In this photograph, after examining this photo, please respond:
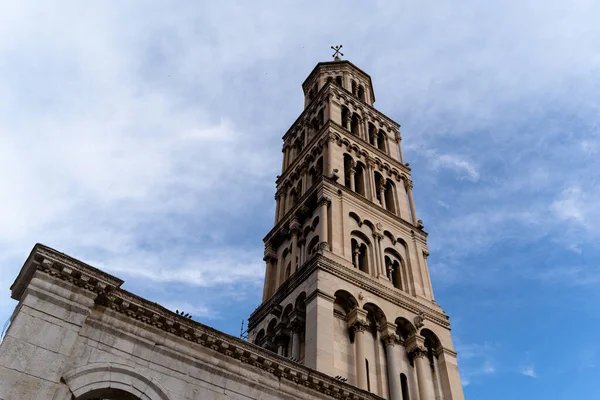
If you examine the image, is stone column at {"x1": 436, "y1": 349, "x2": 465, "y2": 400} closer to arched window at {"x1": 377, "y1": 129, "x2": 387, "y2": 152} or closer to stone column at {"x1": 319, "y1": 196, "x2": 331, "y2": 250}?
stone column at {"x1": 319, "y1": 196, "x2": 331, "y2": 250}

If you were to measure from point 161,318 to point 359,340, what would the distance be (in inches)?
535

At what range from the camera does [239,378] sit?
59.3 feet

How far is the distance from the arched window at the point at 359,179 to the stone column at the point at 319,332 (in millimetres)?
12333

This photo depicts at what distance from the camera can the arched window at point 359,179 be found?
39.5 metres

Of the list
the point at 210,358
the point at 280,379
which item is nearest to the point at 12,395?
the point at 210,358

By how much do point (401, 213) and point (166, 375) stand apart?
26.0m

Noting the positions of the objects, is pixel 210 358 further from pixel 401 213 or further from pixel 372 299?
pixel 401 213

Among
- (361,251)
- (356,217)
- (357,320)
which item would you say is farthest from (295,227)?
(357,320)

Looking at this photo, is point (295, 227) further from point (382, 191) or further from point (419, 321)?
point (419, 321)

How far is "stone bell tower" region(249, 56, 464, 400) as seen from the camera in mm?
28297

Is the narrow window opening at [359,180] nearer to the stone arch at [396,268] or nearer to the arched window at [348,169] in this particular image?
the arched window at [348,169]

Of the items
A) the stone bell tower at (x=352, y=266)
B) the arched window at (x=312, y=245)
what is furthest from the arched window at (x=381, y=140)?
the arched window at (x=312, y=245)

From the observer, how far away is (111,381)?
611 inches

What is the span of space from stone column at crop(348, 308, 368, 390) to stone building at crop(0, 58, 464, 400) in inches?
2.8
